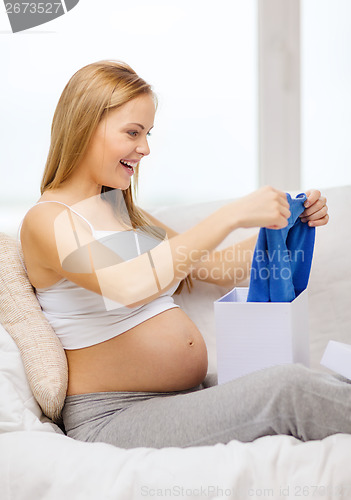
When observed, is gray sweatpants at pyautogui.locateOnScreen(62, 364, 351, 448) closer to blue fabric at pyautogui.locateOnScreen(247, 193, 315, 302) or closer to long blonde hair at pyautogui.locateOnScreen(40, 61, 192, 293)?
blue fabric at pyautogui.locateOnScreen(247, 193, 315, 302)

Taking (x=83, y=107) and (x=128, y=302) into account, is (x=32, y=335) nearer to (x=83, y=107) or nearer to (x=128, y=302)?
(x=128, y=302)

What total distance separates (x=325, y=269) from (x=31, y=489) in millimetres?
912

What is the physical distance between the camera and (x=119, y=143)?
1.24m

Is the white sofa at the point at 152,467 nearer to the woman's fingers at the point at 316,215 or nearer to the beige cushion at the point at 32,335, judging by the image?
the beige cushion at the point at 32,335

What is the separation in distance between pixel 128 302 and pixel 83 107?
0.44m

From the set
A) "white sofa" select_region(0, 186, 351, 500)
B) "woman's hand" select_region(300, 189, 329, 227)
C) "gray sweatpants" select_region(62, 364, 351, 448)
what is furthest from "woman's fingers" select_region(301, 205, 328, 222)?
"white sofa" select_region(0, 186, 351, 500)

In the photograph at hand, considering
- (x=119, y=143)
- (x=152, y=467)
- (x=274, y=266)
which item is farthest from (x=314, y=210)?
(x=152, y=467)

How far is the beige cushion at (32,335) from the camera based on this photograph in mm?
1112

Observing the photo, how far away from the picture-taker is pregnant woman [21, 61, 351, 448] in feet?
3.17

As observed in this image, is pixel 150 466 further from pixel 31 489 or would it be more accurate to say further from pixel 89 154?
pixel 89 154

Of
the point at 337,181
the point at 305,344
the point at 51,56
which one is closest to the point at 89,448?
the point at 305,344

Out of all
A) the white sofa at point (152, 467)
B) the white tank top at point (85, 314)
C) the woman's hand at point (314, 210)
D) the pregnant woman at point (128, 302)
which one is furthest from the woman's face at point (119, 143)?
the white sofa at point (152, 467)

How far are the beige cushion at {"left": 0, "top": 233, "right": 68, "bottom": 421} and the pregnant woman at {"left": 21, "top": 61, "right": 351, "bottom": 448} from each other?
1.2 inches

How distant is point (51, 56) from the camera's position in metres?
2.13
